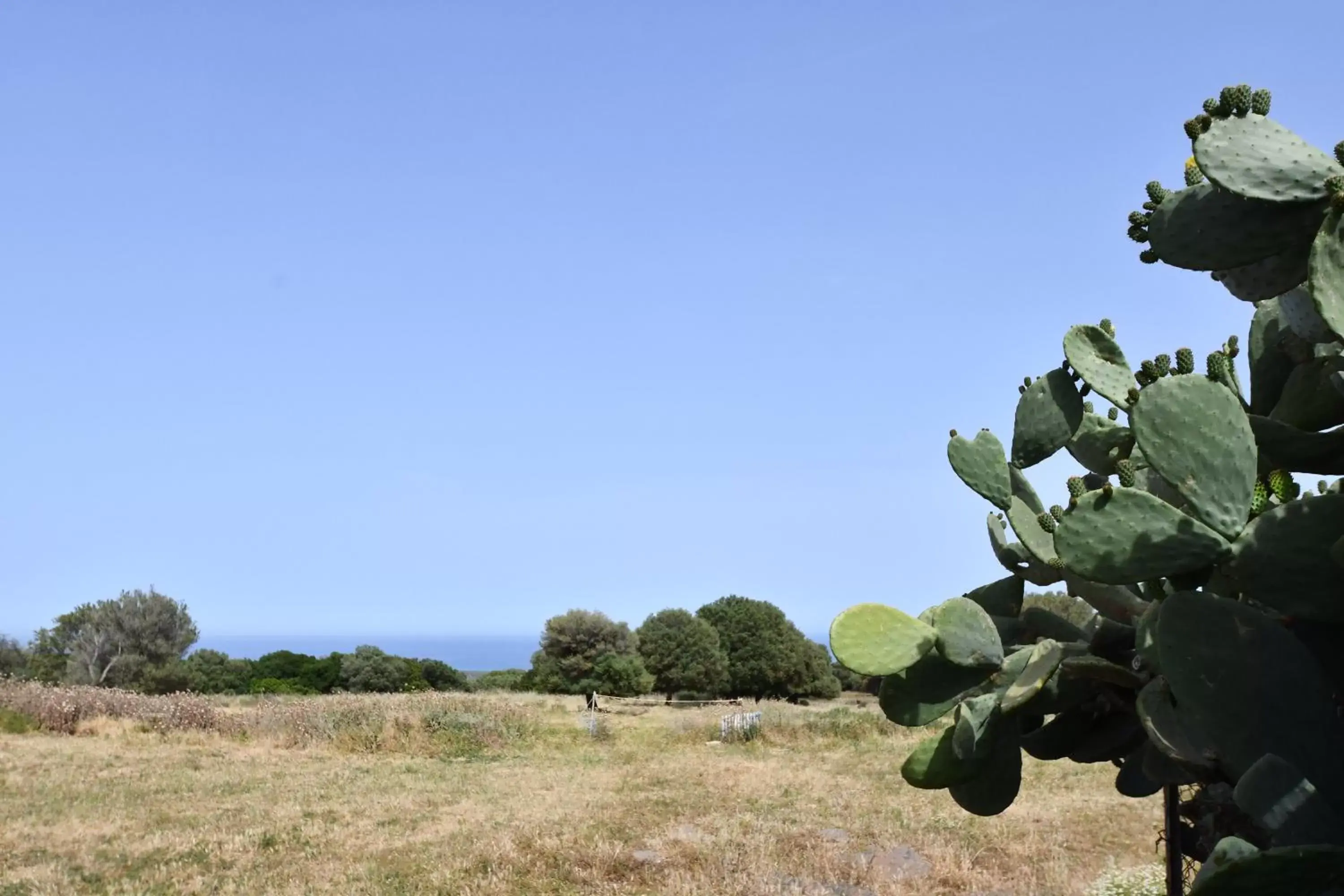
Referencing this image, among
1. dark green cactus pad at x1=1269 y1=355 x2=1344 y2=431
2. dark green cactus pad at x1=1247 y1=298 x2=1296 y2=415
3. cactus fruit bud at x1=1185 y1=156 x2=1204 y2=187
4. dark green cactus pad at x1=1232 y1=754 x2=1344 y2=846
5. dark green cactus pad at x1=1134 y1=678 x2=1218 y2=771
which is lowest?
dark green cactus pad at x1=1232 y1=754 x2=1344 y2=846

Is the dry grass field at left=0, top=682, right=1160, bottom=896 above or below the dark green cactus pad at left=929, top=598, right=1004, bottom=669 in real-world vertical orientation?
below

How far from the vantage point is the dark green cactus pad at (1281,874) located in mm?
1553

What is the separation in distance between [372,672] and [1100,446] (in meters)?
36.5

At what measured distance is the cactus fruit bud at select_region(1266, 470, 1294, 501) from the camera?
7.30ft

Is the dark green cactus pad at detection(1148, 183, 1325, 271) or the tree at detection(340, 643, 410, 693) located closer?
the dark green cactus pad at detection(1148, 183, 1325, 271)

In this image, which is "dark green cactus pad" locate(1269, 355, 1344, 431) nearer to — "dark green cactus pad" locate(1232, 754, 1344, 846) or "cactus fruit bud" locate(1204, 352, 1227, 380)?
"cactus fruit bud" locate(1204, 352, 1227, 380)

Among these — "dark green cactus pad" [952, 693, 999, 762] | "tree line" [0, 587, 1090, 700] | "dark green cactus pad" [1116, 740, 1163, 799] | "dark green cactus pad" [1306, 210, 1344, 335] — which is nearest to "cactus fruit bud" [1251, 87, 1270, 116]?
"dark green cactus pad" [1306, 210, 1344, 335]

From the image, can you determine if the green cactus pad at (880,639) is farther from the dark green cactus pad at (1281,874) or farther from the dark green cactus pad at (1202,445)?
the dark green cactus pad at (1281,874)

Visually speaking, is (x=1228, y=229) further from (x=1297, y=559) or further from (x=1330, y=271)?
(x=1297, y=559)

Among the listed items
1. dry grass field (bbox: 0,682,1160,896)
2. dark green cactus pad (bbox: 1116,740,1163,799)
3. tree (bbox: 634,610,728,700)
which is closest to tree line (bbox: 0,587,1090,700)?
tree (bbox: 634,610,728,700)

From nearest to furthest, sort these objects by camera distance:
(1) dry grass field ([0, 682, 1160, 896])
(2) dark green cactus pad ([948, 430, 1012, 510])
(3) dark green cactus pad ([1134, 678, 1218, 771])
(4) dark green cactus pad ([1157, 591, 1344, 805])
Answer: (4) dark green cactus pad ([1157, 591, 1344, 805]) → (3) dark green cactus pad ([1134, 678, 1218, 771]) → (2) dark green cactus pad ([948, 430, 1012, 510]) → (1) dry grass field ([0, 682, 1160, 896])

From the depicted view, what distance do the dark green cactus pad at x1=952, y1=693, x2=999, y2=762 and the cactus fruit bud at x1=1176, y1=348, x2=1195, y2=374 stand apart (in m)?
1.02

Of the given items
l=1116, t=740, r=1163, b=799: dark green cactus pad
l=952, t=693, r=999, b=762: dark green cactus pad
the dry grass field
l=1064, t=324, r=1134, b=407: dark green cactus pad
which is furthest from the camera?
the dry grass field

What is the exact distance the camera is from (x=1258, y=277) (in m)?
2.15
